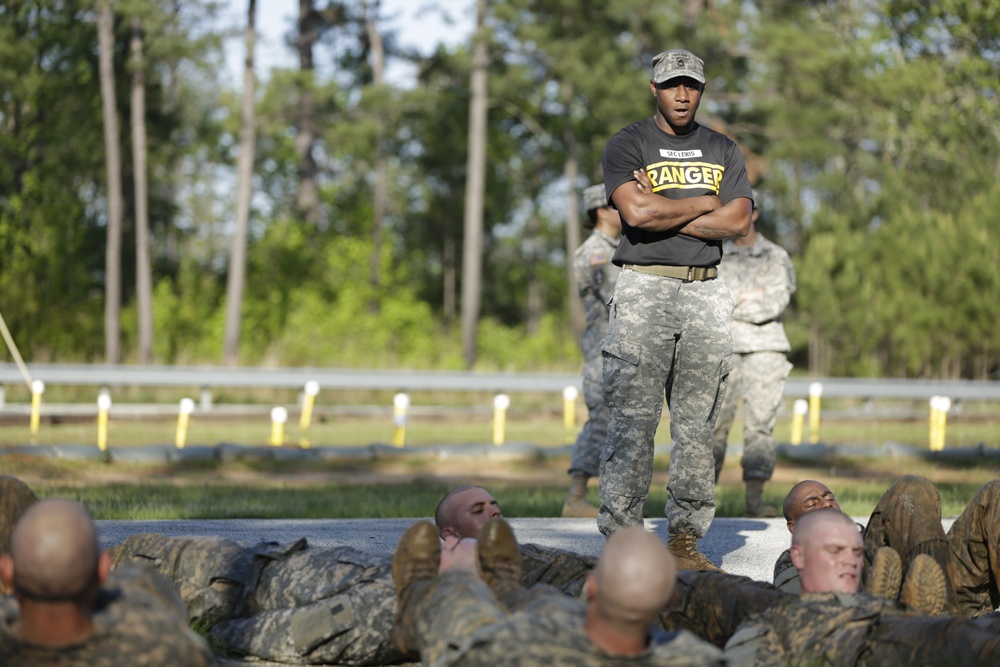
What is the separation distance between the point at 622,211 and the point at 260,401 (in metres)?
17.2

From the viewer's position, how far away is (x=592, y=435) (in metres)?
8.98

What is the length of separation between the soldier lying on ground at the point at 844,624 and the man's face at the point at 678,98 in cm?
224

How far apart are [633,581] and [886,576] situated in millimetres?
1611

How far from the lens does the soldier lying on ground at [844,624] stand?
4121 mm

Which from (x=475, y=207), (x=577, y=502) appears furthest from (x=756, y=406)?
(x=475, y=207)

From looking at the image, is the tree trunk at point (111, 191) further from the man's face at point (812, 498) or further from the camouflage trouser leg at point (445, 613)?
the camouflage trouser leg at point (445, 613)

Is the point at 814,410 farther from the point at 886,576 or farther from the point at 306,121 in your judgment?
the point at 306,121

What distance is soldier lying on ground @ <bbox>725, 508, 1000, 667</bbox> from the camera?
162 inches

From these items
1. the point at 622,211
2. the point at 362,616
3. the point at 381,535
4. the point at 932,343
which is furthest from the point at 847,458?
the point at 932,343

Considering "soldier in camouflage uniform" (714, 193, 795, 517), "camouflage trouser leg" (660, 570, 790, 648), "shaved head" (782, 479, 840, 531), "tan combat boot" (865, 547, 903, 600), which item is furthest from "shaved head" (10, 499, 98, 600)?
"soldier in camouflage uniform" (714, 193, 795, 517)

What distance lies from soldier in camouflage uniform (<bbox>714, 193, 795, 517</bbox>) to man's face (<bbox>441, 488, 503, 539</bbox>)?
14.1 ft

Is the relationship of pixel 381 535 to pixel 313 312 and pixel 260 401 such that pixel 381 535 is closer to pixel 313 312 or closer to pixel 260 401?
pixel 260 401

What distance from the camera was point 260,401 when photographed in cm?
2266

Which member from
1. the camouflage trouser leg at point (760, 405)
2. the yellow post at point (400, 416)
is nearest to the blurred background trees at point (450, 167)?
the yellow post at point (400, 416)
